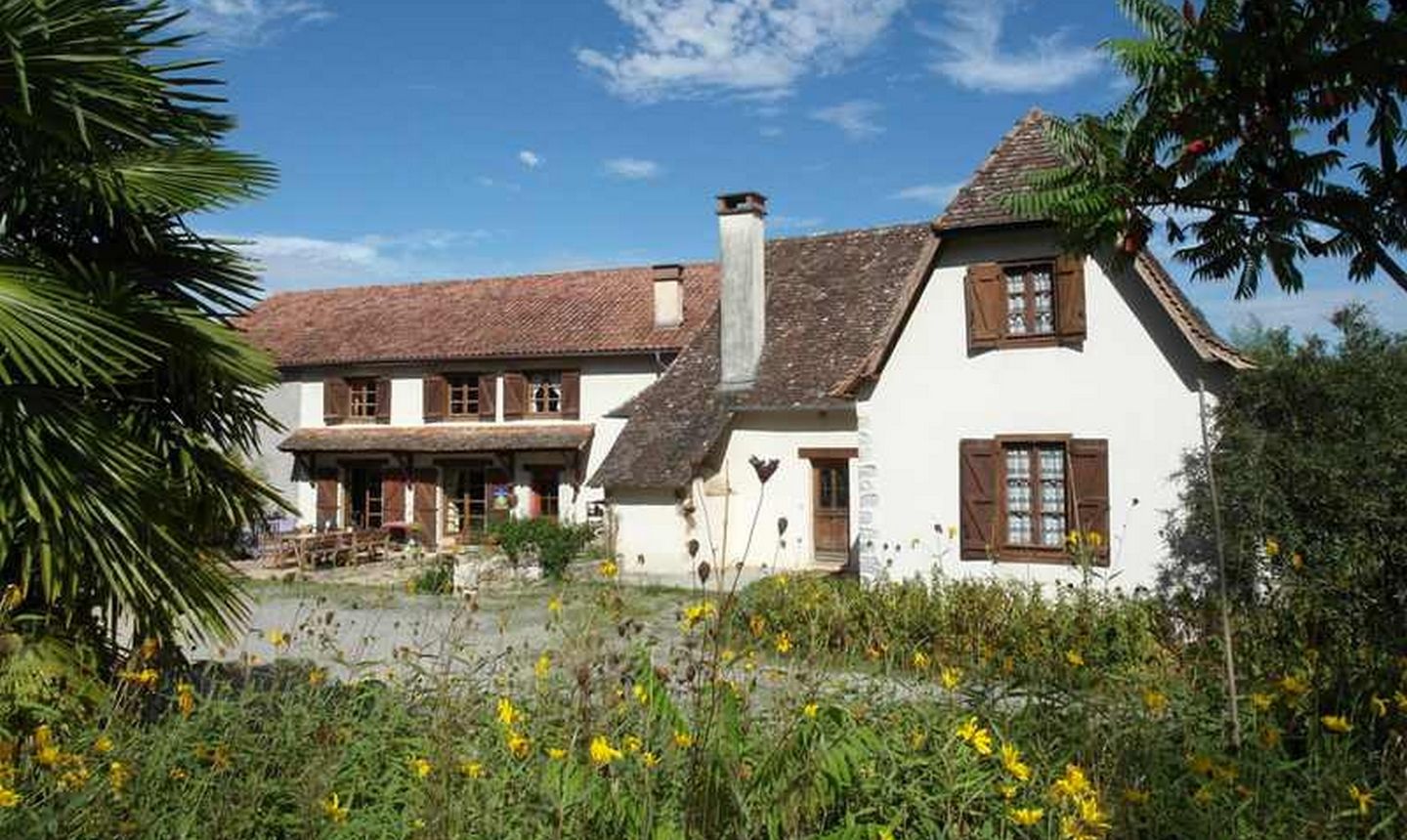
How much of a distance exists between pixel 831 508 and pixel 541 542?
5.24 metres

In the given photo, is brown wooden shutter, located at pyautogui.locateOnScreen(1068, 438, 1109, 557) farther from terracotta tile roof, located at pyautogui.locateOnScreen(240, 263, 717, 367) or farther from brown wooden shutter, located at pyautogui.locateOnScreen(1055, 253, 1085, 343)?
terracotta tile roof, located at pyautogui.locateOnScreen(240, 263, 717, 367)

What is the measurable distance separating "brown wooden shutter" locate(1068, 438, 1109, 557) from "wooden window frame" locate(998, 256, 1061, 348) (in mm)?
1367

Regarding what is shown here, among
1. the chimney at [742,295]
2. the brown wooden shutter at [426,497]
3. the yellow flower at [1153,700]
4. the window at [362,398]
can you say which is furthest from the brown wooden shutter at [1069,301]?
the window at [362,398]

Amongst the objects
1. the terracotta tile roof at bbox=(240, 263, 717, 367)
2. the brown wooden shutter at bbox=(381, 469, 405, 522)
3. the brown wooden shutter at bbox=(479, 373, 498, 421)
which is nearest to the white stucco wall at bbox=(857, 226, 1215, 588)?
the terracotta tile roof at bbox=(240, 263, 717, 367)

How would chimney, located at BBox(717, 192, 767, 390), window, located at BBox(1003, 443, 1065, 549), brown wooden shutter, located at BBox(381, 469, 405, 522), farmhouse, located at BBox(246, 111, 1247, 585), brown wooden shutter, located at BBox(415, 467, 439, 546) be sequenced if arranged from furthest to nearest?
brown wooden shutter, located at BBox(381, 469, 405, 522) → brown wooden shutter, located at BBox(415, 467, 439, 546) → chimney, located at BBox(717, 192, 767, 390) → window, located at BBox(1003, 443, 1065, 549) → farmhouse, located at BBox(246, 111, 1247, 585)

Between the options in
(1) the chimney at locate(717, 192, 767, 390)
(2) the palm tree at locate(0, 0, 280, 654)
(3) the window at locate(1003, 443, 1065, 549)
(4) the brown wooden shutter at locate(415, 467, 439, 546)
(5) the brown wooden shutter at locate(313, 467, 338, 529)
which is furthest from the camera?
(5) the brown wooden shutter at locate(313, 467, 338, 529)

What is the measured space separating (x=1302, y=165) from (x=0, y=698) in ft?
18.6

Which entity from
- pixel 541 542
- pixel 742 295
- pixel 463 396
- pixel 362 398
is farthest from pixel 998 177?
pixel 362 398

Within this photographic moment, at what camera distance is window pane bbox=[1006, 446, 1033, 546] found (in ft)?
44.4

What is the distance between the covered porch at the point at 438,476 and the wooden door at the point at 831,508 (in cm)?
743

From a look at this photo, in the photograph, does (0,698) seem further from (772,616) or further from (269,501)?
(772,616)

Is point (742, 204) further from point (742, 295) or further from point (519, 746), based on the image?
point (519, 746)

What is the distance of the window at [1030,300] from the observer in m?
13.5

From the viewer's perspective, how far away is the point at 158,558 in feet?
18.5
